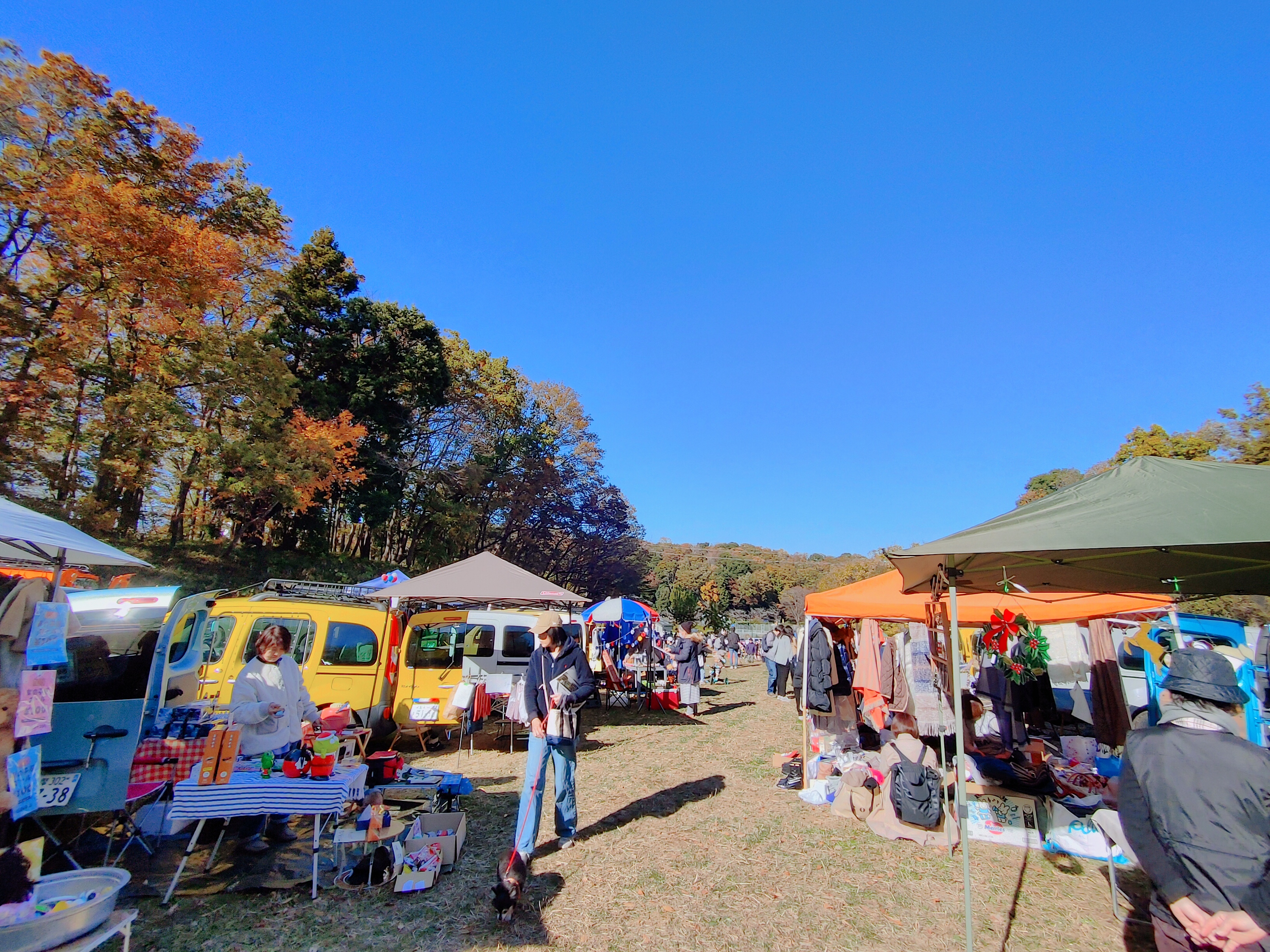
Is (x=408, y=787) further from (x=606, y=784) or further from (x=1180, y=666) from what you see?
(x=1180, y=666)

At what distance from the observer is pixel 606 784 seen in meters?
7.12

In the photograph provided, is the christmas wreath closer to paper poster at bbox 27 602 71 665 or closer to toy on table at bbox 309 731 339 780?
toy on table at bbox 309 731 339 780

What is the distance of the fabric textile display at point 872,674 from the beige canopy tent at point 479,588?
3.94 m

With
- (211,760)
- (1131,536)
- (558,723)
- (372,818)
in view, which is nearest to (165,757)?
(211,760)

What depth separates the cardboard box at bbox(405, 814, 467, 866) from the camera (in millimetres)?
4566

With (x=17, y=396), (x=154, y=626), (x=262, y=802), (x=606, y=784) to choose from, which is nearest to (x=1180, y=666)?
(x=262, y=802)

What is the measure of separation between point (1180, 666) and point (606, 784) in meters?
6.08

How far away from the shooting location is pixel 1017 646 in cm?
626

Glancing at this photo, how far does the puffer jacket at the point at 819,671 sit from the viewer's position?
7523 millimetres

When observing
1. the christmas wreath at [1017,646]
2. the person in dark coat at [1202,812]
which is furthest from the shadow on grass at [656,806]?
the person in dark coat at [1202,812]

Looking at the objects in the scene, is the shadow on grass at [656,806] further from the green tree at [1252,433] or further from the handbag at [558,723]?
the green tree at [1252,433]

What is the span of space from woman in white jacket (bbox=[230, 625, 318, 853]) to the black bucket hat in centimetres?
531

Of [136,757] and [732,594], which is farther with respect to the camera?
[732,594]

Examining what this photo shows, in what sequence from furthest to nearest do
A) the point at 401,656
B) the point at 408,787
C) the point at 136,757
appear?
1. the point at 401,656
2. the point at 408,787
3. the point at 136,757
